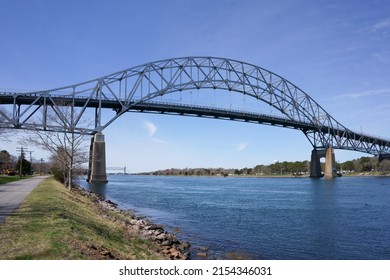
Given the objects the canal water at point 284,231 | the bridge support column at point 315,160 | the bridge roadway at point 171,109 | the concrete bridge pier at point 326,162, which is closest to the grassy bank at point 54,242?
the canal water at point 284,231

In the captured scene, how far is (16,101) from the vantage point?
3029 inches

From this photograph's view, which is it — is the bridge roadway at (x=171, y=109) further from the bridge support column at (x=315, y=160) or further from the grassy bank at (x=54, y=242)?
the grassy bank at (x=54, y=242)

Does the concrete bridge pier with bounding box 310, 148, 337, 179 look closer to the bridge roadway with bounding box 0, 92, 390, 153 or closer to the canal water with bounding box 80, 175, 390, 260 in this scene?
the bridge roadway with bounding box 0, 92, 390, 153

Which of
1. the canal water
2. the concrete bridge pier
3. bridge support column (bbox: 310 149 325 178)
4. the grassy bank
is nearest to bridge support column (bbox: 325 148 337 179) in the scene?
the concrete bridge pier

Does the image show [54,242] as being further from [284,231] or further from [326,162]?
[326,162]

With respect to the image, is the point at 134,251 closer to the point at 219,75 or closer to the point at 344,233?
the point at 344,233

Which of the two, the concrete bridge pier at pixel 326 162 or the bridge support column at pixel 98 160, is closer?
the bridge support column at pixel 98 160

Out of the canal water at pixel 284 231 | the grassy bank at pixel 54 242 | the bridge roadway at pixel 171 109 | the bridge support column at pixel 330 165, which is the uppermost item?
the bridge roadway at pixel 171 109

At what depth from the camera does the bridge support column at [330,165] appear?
352 feet

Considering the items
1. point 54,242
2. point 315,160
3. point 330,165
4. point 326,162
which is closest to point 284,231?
point 54,242

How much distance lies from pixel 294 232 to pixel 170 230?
262 inches

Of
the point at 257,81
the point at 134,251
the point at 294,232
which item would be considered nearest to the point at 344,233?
the point at 294,232

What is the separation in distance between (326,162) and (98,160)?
238 ft

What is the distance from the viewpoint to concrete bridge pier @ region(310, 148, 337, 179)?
110438 mm
